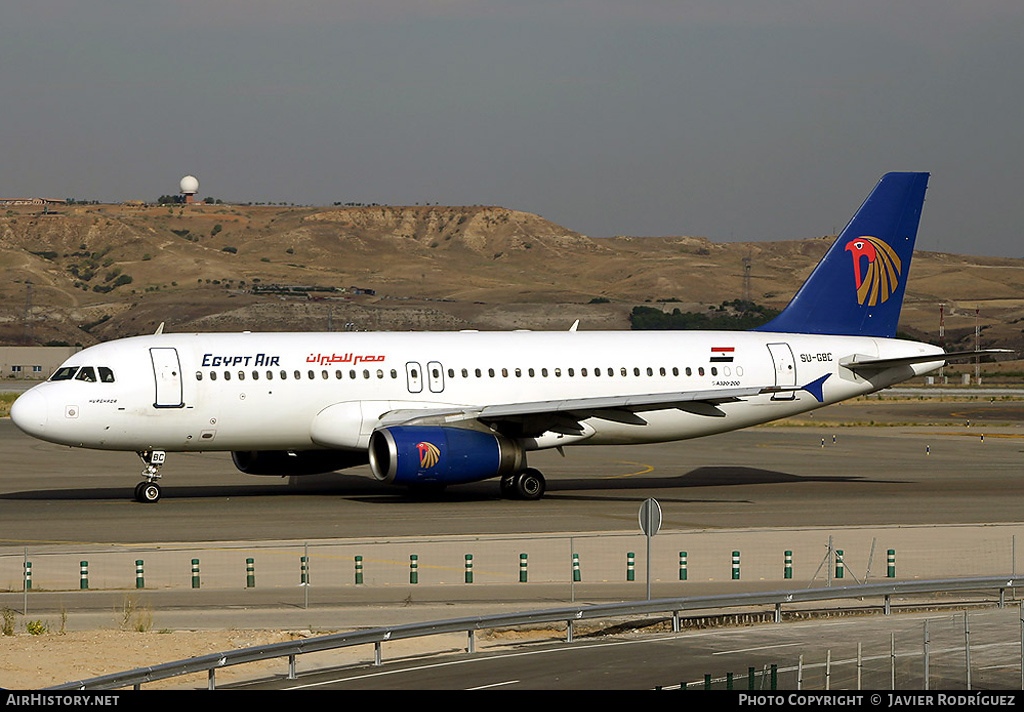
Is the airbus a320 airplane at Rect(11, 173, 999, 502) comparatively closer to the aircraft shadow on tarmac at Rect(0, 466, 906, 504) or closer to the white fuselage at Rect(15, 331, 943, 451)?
the white fuselage at Rect(15, 331, 943, 451)

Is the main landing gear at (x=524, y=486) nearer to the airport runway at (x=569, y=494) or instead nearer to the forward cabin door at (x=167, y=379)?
the airport runway at (x=569, y=494)

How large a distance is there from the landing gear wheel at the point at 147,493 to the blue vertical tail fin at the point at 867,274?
19352 millimetres

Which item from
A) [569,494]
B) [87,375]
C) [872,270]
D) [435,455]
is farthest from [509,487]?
[872,270]

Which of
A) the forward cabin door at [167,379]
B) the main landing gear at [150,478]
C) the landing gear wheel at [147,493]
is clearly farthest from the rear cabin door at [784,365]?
the landing gear wheel at [147,493]

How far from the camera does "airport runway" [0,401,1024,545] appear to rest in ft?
111

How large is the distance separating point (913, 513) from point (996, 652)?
60.8 ft

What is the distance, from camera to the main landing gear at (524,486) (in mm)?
39594

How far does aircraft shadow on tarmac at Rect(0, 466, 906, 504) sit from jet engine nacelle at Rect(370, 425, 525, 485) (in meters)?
2.20

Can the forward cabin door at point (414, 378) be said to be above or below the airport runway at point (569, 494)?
above

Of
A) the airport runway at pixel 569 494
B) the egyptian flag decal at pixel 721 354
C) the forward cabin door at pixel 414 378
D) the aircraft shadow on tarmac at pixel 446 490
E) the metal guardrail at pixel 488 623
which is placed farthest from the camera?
the egyptian flag decal at pixel 721 354

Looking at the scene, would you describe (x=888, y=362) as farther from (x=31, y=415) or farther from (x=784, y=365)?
(x=31, y=415)

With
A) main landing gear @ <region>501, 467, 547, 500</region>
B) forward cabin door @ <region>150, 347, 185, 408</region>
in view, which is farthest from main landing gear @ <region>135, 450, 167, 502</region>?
main landing gear @ <region>501, 467, 547, 500</region>

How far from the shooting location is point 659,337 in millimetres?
43750
